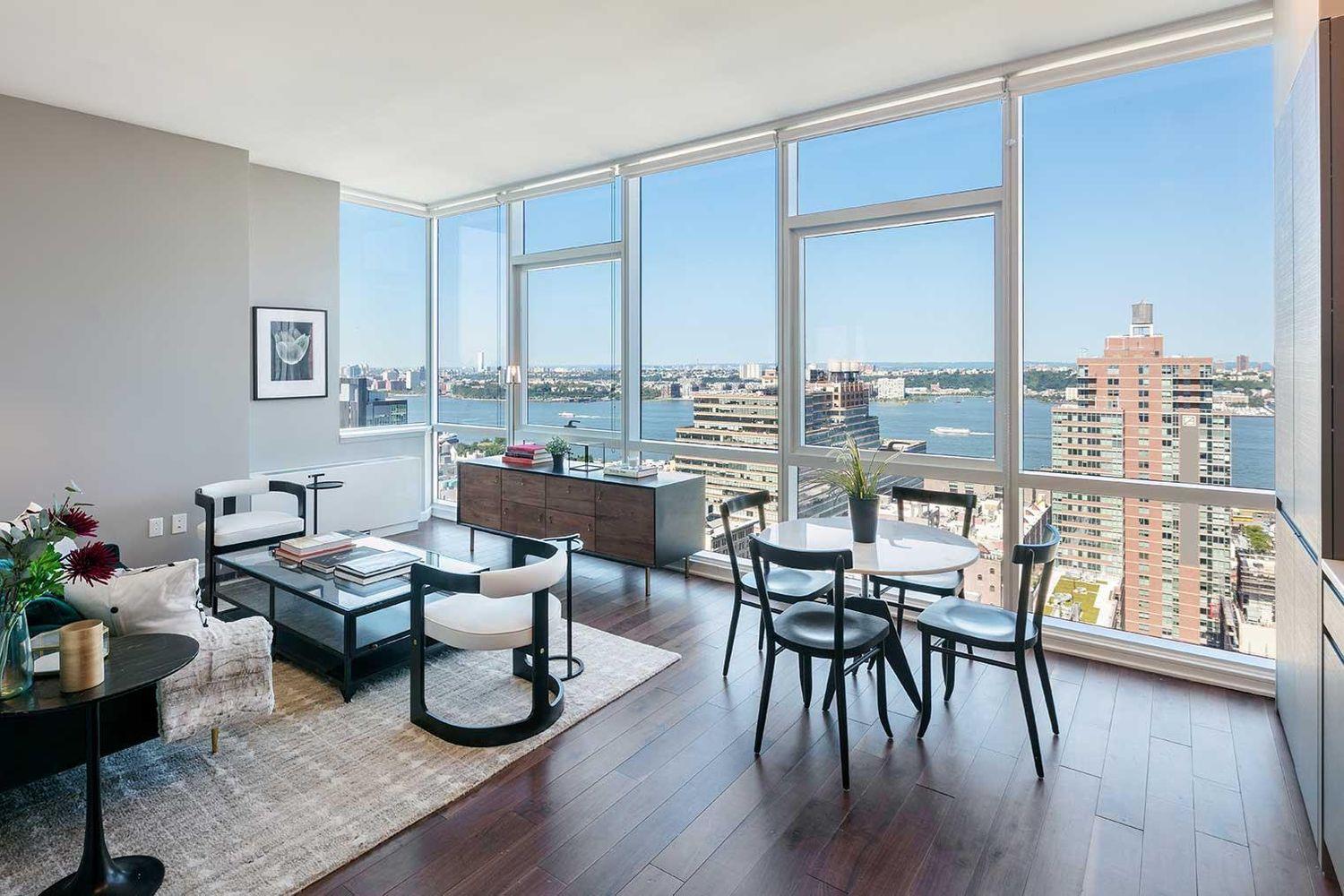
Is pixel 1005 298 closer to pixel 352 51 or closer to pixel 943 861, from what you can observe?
pixel 943 861

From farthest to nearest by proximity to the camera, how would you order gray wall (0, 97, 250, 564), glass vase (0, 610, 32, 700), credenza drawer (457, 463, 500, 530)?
credenza drawer (457, 463, 500, 530)
gray wall (0, 97, 250, 564)
glass vase (0, 610, 32, 700)

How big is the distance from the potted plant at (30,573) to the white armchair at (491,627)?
40.9 inches

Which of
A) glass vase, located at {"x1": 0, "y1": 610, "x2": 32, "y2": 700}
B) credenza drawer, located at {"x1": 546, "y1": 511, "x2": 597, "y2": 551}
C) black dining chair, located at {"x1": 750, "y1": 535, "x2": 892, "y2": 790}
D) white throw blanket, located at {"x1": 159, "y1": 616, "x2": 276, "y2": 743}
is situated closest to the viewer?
glass vase, located at {"x1": 0, "y1": 610, "x2": 32, "y2": 700}

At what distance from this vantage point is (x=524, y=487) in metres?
5.23

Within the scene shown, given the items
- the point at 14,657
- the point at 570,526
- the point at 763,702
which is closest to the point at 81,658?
the point at 14,657

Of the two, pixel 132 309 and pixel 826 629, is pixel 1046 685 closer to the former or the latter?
pixel 826 629

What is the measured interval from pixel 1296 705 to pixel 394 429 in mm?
6475

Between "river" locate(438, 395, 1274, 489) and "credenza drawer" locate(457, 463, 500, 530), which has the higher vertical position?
"river" locate(438, 395, 1274, 489)

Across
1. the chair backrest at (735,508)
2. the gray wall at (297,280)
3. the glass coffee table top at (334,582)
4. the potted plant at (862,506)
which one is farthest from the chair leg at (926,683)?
the gray wall at (297,280)

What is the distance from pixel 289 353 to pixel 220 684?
3.84 meters

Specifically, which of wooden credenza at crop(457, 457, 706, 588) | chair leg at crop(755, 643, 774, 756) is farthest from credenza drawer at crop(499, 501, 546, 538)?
chair leg at crop(755, 643, 774, 756)

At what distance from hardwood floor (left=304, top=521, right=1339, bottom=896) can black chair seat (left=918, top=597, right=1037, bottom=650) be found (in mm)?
453

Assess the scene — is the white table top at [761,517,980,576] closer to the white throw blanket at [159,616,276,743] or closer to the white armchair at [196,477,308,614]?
the white throw blanket at [159,616,276,743]

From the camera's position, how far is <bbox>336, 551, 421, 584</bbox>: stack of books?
3.35 metres
